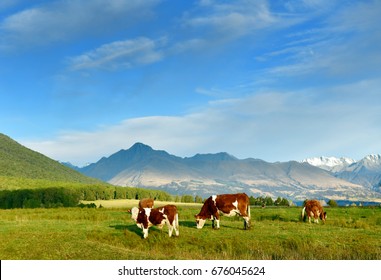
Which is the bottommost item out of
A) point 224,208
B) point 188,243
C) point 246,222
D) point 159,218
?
point 188,243

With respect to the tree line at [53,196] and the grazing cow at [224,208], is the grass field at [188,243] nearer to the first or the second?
the grazing cow at [224,208]

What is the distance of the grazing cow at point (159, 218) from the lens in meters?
29.4

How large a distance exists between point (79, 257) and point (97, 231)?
21.7ft

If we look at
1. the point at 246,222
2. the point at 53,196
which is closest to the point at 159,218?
the point at 246,222

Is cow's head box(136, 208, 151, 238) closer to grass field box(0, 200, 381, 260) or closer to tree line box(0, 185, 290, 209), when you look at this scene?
grass field box(0, 200, 381, 260)

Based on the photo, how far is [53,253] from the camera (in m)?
24.0

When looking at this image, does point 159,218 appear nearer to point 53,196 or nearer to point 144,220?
point 144,220

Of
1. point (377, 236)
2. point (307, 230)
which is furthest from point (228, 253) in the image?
point (377, 236)

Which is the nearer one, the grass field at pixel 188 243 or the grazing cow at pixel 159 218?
the grass field at pixel 188 243

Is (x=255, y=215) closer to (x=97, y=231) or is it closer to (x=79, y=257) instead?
(x=97, y=231)

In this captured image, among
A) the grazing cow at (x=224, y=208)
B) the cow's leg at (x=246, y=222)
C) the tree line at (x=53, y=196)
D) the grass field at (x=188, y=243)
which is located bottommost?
the tree line at (x=53, y=196)

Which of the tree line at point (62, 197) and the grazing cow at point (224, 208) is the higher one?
the grazing cow at point (224, 208)

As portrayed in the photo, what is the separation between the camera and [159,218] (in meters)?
29.8

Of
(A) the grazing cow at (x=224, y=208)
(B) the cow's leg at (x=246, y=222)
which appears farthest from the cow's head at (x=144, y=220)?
(B) the cow's leg at (x=246, y=222)
